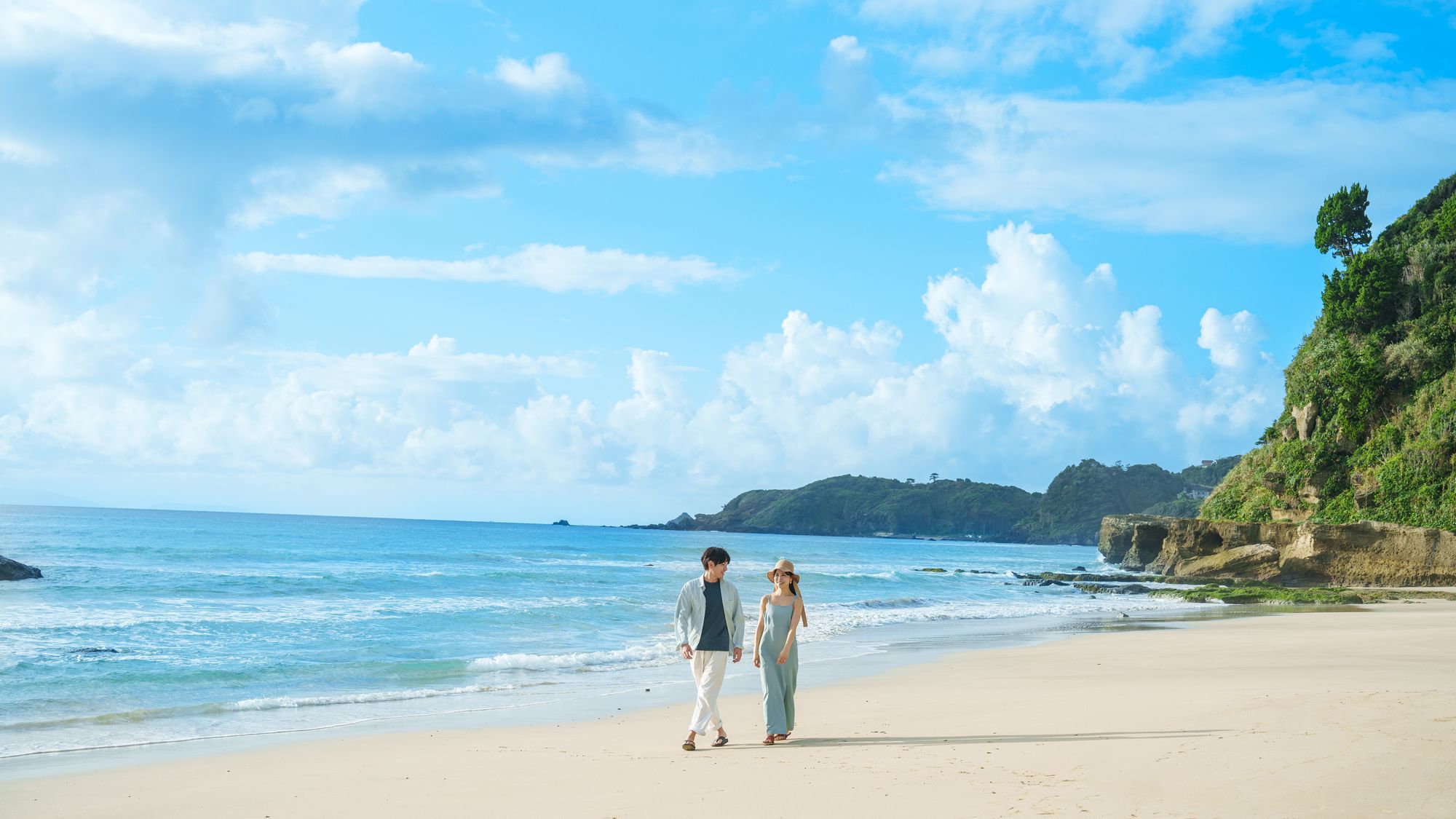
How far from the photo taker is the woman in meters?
8.65

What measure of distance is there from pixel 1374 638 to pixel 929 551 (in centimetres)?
8911

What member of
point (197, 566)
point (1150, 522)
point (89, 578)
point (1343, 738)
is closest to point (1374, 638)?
point (1343, 738)

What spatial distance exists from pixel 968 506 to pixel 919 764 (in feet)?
546

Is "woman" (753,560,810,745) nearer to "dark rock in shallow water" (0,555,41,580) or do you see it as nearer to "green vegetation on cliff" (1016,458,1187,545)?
"dark rock in shallow water" (0,555,41,580)

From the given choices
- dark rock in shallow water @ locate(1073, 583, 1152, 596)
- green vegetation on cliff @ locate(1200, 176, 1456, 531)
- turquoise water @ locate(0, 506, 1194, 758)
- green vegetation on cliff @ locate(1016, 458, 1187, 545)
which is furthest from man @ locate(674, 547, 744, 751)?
green vegetation on cliff @ locate(1016, 458, 1187, 545)

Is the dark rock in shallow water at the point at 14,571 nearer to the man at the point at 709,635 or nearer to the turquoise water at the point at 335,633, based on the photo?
the turquoise water at the point at 335,633

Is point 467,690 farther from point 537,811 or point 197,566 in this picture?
point 197,566

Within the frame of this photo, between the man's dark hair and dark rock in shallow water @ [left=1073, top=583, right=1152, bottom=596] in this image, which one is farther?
dark rock in shallow water @ [left=1073, top=583, right=1152, bottom=596]

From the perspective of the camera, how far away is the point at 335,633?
20078mm

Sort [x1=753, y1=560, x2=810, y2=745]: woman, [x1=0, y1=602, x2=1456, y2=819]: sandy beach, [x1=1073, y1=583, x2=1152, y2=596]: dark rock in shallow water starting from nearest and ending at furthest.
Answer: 1. [x1=0, y1=602, x2=1456, y2=819]: sandy beach
2. [x1=753, y1=560, x2=810, y2=745]: woman
3. [x1=1073, y1=583, x2=1152, y2=596]: dark rock in shallow water

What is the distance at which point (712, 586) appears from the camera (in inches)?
336

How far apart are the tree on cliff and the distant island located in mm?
78733

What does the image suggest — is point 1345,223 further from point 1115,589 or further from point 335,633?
point 335,633

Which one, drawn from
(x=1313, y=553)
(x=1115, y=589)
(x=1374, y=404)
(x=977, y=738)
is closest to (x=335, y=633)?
(x=977, y=738)
